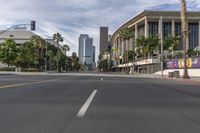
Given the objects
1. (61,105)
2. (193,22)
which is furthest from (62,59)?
(61,105)

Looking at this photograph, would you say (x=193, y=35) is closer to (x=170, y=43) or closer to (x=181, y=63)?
(x=170, y=43)

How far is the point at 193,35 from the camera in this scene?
166 meters

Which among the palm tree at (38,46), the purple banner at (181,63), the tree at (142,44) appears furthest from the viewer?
the palm tree at (38,46)

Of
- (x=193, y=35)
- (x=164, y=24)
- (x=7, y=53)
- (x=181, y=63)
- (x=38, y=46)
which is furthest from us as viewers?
(x=193, y=35)

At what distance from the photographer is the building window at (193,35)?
164 metres

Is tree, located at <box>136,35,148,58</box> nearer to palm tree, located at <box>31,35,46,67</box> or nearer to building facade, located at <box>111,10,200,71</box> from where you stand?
building facade, located at <box>111,10,200,71</box>

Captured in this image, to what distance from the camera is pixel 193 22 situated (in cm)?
16088

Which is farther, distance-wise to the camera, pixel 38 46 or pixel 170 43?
pixel 38 46

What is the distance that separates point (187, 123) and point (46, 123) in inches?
137

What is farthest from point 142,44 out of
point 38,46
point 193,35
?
point 193,35

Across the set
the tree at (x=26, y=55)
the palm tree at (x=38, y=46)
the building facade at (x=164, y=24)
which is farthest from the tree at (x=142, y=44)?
the tree at (x=26, y=55)

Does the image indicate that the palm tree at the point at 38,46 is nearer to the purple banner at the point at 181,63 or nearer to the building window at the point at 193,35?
the building window at the point at 193,35

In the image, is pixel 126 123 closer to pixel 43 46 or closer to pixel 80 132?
pixel 80 132

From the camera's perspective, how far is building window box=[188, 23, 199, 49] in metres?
164
